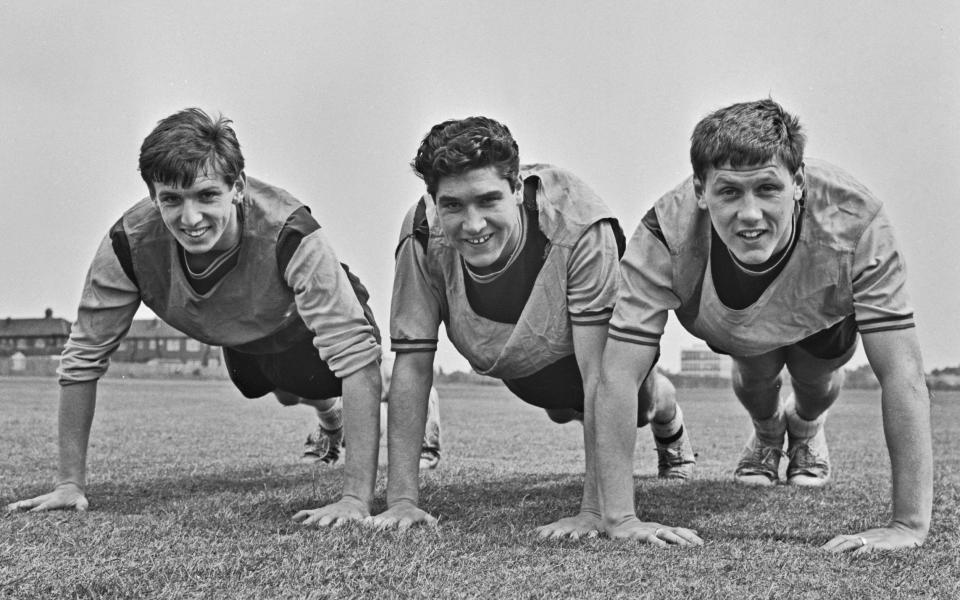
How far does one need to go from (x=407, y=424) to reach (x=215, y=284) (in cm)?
140

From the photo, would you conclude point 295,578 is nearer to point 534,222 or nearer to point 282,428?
point 534,222

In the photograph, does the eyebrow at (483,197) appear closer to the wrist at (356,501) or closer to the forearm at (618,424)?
the forearm at (618,424)

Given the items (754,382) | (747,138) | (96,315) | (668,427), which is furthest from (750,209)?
(96,315)

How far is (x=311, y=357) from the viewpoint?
19.1ft

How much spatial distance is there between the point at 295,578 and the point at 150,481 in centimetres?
324

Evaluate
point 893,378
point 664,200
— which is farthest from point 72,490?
point 893,378

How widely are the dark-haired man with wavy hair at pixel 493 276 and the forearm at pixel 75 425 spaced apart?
5.70ft

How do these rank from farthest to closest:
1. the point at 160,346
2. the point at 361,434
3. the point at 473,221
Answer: the point at 160,346 → the point at 361,434 → the point at 473,221

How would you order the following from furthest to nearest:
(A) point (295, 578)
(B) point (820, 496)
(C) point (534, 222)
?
(B) point (820, 496) → (C) point (534, 222) → (A) point (295, 578)

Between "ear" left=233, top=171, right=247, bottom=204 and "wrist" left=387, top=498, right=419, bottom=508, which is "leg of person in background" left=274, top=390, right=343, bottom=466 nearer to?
"ear" left=233, top=171, right=247, bottom=204

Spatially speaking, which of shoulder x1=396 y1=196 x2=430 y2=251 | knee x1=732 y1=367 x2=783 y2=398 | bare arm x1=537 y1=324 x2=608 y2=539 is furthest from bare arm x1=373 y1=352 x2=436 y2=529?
knee x1=732 y1=367 x2=783 y2=398

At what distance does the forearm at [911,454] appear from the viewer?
143 inches

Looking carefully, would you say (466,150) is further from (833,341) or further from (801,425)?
(801,425)

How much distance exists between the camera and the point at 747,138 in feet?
12.2
